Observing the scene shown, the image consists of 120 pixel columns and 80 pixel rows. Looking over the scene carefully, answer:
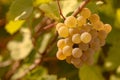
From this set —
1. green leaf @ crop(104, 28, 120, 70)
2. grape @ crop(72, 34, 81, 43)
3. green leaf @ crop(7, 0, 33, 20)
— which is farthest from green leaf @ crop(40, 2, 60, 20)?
green leaf @ crop(104, 28, 120, 70)

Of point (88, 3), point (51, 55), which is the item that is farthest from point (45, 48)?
point (88, 3)

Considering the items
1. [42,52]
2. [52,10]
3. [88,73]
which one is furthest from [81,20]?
[42,52]

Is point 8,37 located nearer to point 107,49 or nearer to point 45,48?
point 45,48

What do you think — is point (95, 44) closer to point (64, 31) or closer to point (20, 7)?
point (64, 31)

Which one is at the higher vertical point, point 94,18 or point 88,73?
point 94,18

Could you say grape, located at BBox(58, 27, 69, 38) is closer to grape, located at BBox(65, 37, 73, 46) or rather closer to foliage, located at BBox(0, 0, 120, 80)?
grape, located at BBox(65, 37, 73, 46)

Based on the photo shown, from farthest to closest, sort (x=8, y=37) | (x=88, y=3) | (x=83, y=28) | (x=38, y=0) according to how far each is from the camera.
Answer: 1. (x=8, y=37)
2. (x=38, y=0)
3. (x=88, y=3)
4. (x=83, y=28)

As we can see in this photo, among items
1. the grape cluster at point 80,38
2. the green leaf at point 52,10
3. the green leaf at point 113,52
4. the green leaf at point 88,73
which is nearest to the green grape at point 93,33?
the grape cluster at point 80,38

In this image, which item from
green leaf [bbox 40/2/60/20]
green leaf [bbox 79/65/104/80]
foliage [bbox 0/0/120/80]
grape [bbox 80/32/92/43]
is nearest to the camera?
grape [bbox 80/32/92/43]
